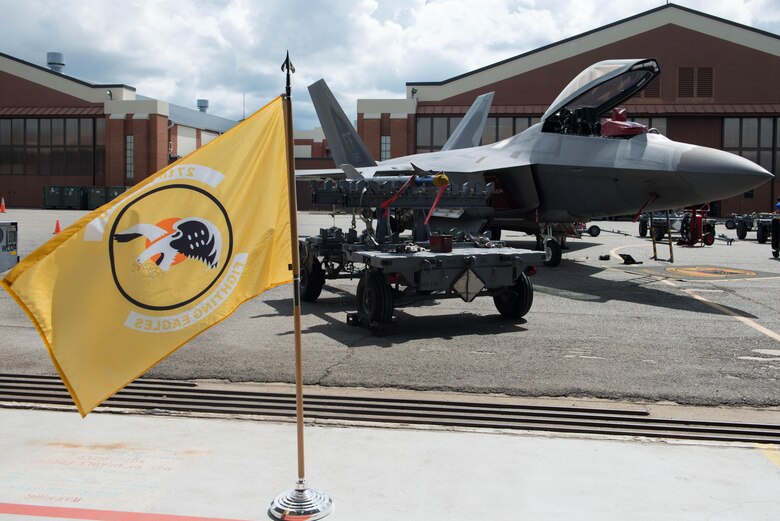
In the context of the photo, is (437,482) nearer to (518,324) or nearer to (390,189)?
(518,324)

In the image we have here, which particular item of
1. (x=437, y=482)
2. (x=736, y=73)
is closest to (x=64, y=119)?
(x=736, y=73)

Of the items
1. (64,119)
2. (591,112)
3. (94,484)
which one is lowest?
(94,484)

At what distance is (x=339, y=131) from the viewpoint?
74.2 ft

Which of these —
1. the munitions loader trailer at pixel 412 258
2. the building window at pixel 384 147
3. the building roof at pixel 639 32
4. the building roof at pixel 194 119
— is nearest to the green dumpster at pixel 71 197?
the building roof at pixel 194 119

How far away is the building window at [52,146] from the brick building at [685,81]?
33.4 m

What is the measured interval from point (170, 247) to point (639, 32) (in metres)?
52.3

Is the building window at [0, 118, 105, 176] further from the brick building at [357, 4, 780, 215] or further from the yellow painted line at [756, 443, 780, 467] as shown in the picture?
the yellow painted line at [756, 443, 780, 467]

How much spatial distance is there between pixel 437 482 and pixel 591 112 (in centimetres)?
1247

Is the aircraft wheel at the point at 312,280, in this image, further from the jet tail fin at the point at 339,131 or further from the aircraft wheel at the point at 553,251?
the jet tail fin at the point at 339,131

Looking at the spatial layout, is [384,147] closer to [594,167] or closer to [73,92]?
[73,92]

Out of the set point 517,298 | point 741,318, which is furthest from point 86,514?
point 741,318

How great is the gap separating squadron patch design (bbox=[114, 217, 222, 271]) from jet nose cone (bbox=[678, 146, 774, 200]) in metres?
10.9

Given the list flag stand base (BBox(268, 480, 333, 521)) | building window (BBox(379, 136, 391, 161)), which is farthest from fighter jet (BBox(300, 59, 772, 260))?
building window (BBox(379, 136, 391, 161))

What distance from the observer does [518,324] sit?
31.6 feet
